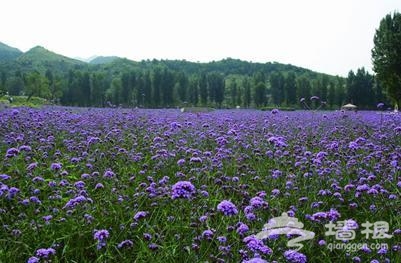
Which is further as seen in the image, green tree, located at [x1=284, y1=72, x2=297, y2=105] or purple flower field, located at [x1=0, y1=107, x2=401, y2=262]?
green tree, located at [x1=284, y1=72, x2=297, y2=105]

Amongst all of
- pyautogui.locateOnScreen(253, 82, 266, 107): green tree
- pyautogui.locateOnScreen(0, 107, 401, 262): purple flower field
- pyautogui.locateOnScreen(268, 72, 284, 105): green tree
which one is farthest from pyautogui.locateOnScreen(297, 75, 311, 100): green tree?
pyautogui.locateOnScreen(0, 107, 401, 262): purple flower field

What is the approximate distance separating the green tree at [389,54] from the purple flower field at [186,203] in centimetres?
3377

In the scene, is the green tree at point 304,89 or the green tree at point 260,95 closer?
the green tree at point 260,95

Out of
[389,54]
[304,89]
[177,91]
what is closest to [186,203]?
[389,54]

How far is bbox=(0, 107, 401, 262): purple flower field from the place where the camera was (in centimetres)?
374

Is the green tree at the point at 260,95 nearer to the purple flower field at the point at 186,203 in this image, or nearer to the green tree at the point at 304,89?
the green tree at the point at 304,89

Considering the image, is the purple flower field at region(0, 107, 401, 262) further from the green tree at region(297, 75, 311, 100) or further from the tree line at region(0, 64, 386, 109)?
the green tree at region(297, 75, 311, 100)

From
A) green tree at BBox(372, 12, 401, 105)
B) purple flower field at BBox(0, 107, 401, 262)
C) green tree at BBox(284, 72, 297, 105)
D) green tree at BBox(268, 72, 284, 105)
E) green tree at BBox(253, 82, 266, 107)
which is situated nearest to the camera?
purple flower field at BBox(0, 107, 401, 262)

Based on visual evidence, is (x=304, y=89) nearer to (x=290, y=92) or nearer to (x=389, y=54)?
(x=290, y=92)

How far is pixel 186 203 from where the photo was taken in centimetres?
482

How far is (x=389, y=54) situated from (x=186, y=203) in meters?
38.5

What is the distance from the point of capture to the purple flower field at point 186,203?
3738 millimetres

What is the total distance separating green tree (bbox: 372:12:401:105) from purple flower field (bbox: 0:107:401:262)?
33768mm

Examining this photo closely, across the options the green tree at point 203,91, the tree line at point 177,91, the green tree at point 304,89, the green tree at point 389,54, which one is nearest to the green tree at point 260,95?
the tree line at point 177,91
